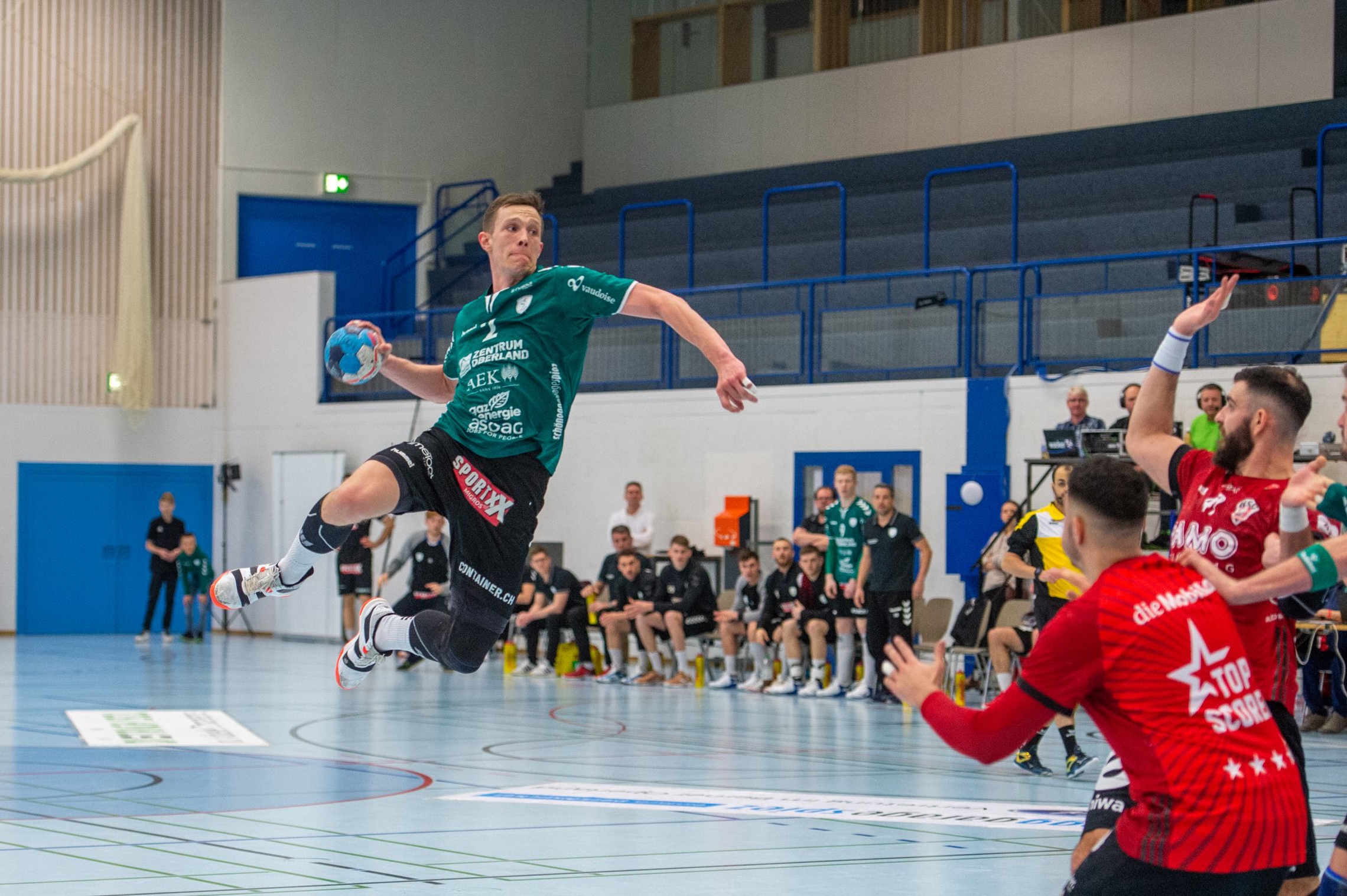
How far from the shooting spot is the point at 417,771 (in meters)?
10.5

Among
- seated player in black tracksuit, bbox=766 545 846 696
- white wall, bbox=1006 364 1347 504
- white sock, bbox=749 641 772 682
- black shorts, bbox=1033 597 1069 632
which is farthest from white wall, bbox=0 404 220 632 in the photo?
black shorts, bbox=1033 597 1069 632

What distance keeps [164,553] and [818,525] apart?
1033 centimetres

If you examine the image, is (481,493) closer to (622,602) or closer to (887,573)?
(887,573)

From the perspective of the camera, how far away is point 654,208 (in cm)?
2458

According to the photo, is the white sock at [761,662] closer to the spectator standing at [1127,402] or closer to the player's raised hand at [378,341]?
the spectator standing at [1127,402]

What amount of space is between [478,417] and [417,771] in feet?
17.7

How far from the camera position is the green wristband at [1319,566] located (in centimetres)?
424

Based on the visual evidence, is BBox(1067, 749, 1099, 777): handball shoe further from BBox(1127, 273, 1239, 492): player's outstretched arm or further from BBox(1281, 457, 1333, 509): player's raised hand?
BBox(1281, 457, 1333, 509): player's raised hand

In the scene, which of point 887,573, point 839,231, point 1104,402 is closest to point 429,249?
point 839,231

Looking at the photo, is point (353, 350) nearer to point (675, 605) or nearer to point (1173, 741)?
point (1173, 741)

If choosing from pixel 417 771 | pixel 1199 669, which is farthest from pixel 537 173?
pixel 1199 669

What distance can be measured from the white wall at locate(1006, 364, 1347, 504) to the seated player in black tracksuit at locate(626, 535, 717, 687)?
11.3 feet

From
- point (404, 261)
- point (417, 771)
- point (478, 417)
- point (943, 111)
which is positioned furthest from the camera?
point (404, 261)

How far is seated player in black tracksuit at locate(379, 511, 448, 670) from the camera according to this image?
59.6 ft
